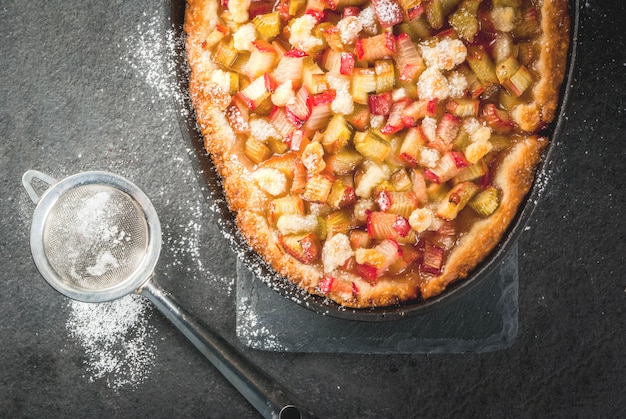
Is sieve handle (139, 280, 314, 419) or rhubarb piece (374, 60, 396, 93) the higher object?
rhubarb piece (374, 60, 396, 93)

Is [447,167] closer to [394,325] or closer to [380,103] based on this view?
[380,103]

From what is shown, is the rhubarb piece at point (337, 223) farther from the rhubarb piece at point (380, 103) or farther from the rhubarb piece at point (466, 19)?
the rhubarb piece at point (466, 19)

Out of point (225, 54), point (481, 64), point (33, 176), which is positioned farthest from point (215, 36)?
point (33, 176)

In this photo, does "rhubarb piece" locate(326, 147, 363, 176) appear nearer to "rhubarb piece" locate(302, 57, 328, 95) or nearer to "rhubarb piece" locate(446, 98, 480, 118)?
"rhubarb piece" locate(302, 57, 328, 95)

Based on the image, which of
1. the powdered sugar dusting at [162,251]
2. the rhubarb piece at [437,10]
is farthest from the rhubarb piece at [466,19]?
the powdered sugar dusting at [162,251]

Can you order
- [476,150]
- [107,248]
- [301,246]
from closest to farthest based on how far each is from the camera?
1. [476,150]
2. [301,246]
3. [107,248]

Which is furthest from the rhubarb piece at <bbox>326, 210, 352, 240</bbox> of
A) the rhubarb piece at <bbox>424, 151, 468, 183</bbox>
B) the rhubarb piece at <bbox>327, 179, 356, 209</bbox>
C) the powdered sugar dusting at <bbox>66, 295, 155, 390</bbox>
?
the powdered sugar dusting at <bbox>66, 295, 155, 390</bbox>

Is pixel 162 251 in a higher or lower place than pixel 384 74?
lower
